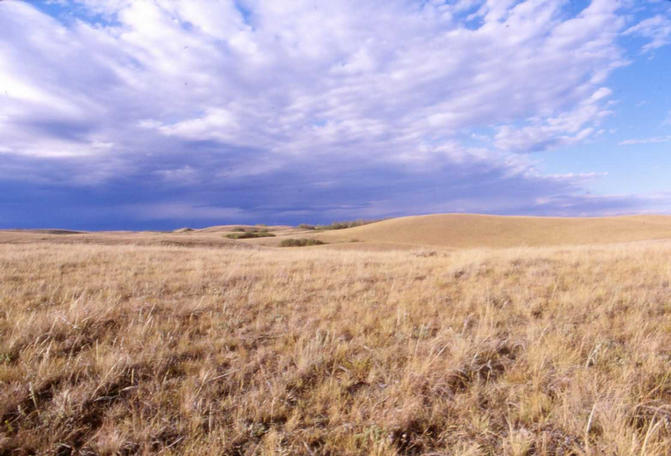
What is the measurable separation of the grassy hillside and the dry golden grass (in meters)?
28.5

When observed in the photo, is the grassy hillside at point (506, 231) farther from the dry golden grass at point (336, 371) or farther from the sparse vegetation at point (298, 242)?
the dry golden grass at point (336, 371)

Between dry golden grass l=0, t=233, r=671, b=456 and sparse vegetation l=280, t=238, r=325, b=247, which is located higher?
dry golden grass l=0, t=233, r=671, b=456

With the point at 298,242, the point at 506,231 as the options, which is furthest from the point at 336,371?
the point at 506,231

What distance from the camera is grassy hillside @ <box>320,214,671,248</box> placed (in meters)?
36.1

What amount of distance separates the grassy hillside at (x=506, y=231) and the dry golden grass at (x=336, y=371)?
93.6 feet

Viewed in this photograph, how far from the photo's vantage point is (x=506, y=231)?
138ft

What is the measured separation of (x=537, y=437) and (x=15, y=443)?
3.87 meters

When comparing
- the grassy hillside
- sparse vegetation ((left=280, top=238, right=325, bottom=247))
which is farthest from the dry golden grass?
the grassy hillside

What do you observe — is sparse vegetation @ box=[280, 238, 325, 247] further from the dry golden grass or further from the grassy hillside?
the dry golden grass

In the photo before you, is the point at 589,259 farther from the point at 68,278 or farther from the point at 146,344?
the point at 68,278

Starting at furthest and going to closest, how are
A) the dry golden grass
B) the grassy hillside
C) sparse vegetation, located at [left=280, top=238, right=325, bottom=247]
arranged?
the grassy hillside → sparse vegetation, located at [left=280, top=238, right=325, bottom=247] → the dry golden grass

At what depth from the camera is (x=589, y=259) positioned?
9477 millimetres

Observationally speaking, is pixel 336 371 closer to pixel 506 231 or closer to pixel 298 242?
pixel 298 242

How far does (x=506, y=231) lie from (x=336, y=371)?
44030 mm
